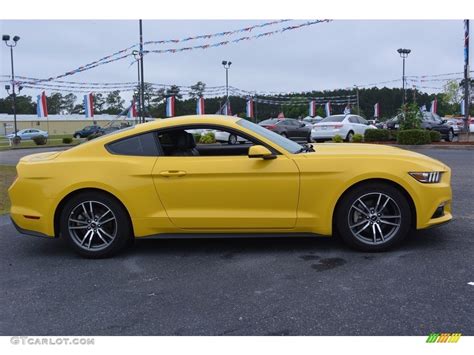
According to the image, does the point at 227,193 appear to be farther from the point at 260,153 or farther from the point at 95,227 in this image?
the point at 95,227

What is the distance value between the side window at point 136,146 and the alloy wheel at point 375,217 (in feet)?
6.98

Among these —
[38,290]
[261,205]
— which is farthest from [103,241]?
[261,205]

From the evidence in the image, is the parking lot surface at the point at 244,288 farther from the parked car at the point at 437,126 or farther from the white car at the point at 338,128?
the parked car at the point at 437,126

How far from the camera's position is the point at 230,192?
454cm

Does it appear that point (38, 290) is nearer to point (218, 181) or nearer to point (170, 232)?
point (170, 232)

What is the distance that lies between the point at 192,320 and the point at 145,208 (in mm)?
1647

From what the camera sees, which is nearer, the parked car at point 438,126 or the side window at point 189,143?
the side window at point 189,143

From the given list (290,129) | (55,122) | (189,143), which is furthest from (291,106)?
(189,143)

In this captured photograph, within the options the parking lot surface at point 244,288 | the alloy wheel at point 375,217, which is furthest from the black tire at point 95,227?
the alloy wheel at point 375,217
